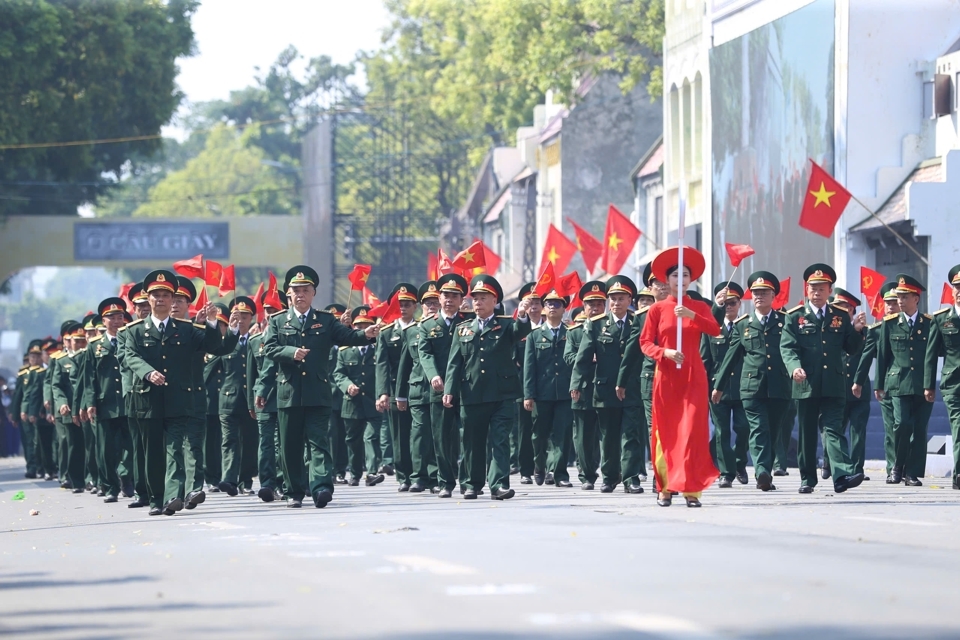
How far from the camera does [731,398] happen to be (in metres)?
20.3

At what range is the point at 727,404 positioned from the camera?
20438mm

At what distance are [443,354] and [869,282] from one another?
7457 mm

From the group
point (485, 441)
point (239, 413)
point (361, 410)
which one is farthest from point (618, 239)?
point (485, 441)

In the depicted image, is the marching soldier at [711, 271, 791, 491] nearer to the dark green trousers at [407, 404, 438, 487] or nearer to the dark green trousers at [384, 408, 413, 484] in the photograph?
the dark green trousers at [407, 404, 438, 487]

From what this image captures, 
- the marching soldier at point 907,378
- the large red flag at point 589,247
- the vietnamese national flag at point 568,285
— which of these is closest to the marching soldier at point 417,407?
the vietnamese national flag at point 568,285

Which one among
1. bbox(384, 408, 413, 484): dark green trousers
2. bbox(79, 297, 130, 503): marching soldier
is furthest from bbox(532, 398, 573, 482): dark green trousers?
bbox(79, 297, 130, 503): marching soldier

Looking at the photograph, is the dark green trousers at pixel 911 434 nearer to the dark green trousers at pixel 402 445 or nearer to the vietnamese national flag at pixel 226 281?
the dark green trousers at pixel 402 445

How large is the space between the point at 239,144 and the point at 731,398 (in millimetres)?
111002

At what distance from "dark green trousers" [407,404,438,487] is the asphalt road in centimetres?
288

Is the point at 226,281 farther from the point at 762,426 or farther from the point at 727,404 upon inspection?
the point at 762,426

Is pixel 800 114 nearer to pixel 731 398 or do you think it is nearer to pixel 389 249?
pixel 731 398

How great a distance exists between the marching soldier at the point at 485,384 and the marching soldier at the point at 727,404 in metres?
2.98

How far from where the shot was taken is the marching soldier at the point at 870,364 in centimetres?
1998

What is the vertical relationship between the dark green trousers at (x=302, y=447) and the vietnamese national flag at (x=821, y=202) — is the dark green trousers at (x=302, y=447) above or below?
below
